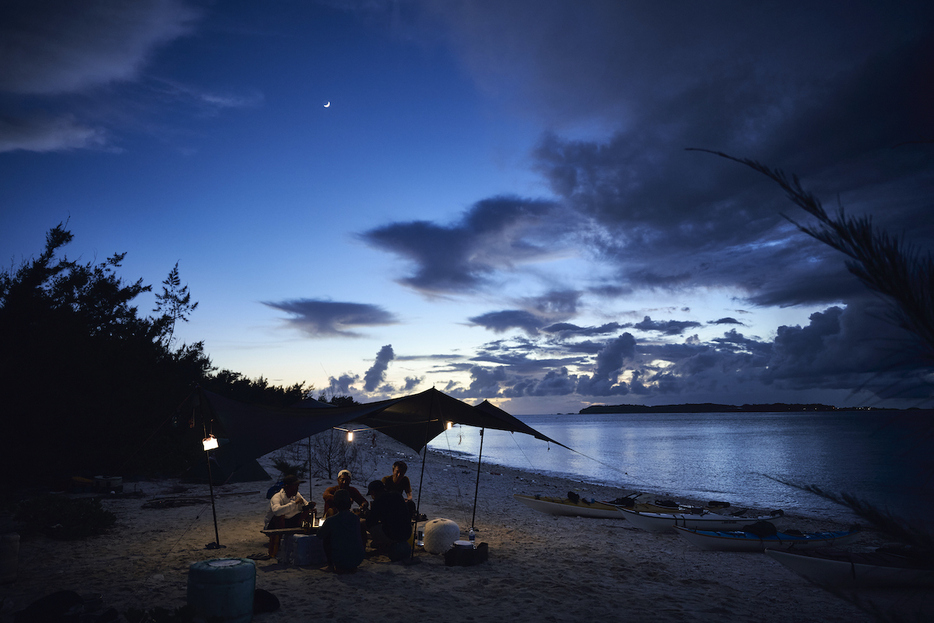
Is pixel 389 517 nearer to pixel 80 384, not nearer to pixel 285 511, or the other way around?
pixel 285 511

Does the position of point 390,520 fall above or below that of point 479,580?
above

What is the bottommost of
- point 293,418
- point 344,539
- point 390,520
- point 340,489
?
point 344,539

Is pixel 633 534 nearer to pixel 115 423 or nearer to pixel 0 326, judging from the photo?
pixel 115 423

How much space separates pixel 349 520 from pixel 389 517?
1.01 m

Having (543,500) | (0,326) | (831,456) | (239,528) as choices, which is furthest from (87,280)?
(831,456)

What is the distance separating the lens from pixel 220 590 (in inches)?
195

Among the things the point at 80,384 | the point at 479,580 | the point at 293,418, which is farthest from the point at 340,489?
the point at 80,384

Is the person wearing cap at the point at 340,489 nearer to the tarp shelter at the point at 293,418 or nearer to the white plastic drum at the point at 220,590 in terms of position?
the tarp shelter at the point at 293,418

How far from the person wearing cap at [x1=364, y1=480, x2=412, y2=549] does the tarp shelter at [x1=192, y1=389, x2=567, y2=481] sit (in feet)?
5.01

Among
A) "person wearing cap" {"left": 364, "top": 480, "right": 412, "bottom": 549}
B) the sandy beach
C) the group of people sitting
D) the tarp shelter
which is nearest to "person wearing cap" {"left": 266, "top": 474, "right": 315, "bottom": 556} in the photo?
the group of people sitting

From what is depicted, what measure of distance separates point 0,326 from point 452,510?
490 inches

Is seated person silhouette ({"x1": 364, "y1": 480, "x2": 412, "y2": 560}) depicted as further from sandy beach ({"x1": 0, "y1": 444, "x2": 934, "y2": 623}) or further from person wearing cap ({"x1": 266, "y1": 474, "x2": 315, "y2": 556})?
person wearing cap ({"x1": 266, "y1": 474, "x2": 315, "y2": 556})

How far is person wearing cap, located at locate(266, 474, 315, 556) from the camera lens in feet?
26.2

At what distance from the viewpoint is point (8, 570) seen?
6.27 meters
